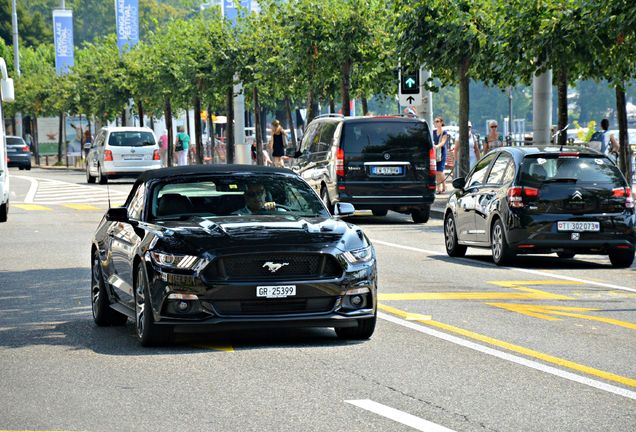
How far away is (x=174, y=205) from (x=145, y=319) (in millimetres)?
1328

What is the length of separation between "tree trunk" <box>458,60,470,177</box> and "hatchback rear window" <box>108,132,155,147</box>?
1477 cm

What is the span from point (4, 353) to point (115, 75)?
64862 millimetres

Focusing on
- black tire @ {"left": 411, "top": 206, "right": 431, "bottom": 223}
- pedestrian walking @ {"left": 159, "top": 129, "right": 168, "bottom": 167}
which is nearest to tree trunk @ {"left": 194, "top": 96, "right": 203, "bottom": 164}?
pedestrian walking @ {"left": 159, "top": 129, "right": 168, "bottom": 167}

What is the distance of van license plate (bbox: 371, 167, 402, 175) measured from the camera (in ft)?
87.3

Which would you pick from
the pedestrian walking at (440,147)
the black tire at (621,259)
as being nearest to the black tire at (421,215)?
the pedestrian walking at (440,147)

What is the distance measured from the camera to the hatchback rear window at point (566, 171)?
17844mm

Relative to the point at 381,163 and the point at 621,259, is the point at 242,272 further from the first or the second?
the point at 381,163

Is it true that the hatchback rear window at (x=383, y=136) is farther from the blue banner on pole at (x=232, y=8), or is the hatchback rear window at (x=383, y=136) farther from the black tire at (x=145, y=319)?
the blue banner on pole at (x=232, y=8)

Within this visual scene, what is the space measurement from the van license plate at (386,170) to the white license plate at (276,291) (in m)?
16.3

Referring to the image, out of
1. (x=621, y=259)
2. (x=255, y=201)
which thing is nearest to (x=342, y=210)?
(x=255, y=201)

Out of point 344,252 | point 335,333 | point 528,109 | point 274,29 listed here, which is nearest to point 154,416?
point 344,252

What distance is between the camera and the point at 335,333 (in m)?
11.5

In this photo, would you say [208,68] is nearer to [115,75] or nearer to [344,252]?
[115,75]

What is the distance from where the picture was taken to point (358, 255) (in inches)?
422
